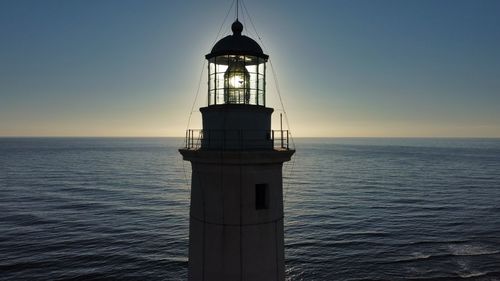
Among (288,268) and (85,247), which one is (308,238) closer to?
(288,268)

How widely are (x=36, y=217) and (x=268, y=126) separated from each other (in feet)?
121

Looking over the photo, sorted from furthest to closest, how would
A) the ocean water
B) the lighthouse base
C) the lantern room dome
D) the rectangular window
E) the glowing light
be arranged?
the ocean water
the glowing light
the lantern room dome
the rectangular window
the lighthouse base

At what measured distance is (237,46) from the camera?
8578 mm

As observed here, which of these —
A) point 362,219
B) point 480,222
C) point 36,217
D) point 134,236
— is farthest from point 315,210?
point 36,217

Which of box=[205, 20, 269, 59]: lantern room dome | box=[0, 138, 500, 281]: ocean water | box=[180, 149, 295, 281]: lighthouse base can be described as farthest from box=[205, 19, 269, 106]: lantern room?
box=[0, 138, 500, 281]: ocean water

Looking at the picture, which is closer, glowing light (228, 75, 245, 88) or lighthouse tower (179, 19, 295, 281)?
lighthouse tower (179, 19, 295, 281)

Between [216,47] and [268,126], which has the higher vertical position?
[216,47]

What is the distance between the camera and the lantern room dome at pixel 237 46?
28.1 feet

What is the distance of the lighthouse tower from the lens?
7.85 meters

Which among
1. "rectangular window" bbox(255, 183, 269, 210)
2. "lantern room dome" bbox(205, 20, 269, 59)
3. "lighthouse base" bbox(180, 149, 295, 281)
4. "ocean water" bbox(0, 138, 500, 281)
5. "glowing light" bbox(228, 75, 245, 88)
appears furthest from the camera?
"ocean water" bbox(0, 138, 500, 281)

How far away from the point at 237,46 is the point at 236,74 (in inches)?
26.9

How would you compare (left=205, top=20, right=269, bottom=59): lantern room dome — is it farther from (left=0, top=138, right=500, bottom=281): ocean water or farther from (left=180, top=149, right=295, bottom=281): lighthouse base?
(left=0, top=138, right=500, bottom=281): ocean water

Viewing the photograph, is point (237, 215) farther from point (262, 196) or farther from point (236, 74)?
point (236, 74)

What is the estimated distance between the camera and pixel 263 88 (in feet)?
29.2
